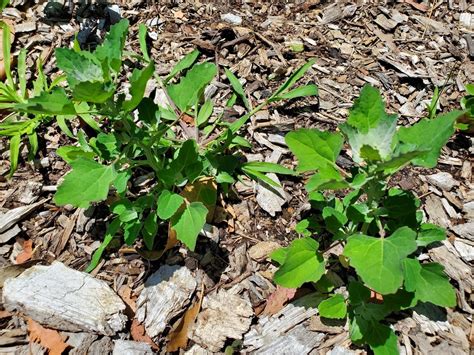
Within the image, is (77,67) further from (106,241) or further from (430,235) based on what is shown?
(430,235)

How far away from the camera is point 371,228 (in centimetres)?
232

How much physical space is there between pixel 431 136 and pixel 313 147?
1.50 feet

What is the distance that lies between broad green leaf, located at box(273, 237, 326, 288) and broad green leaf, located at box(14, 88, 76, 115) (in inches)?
42.4

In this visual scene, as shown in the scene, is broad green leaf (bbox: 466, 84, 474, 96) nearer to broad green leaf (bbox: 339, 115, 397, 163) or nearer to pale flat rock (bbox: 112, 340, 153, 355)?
broad green leaf (bbox: 339, 115, 397, 163)

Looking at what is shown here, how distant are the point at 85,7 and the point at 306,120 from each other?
169 centimetres

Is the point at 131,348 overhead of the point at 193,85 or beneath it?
beneath

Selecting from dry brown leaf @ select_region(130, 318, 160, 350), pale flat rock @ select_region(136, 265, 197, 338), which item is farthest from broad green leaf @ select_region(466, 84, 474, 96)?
dry brown leaf @ select_region(130, 318, 160, 350)

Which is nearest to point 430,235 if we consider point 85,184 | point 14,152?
point 85,184

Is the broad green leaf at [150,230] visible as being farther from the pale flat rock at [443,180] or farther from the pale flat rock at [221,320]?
the pale flat rock at [443,180]

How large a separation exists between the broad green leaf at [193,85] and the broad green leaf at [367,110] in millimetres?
629

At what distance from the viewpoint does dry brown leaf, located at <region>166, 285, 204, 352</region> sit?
90.5 inches

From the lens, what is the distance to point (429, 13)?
3592 mm

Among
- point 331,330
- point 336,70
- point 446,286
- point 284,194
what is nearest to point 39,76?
point 284,194

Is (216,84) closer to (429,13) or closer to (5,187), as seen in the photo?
(5,187)
